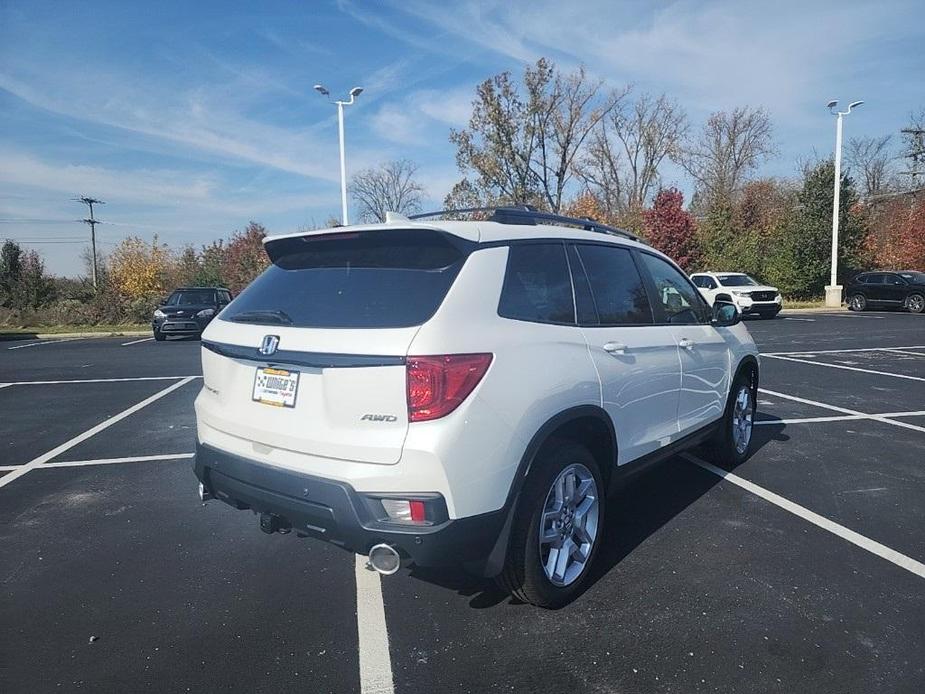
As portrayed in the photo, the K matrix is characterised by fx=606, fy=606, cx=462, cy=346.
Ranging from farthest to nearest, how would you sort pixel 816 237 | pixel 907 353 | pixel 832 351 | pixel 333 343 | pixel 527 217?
pixel 816 237
pixel 832 351
pixel 907 353
pixel 527 217
pixel 333 343

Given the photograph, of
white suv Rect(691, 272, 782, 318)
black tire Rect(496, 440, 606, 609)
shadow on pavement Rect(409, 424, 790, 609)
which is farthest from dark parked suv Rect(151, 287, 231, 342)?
white suv Rect(691, 272, 782, 318)

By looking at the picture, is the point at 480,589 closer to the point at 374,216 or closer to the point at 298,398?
the point at 298,398

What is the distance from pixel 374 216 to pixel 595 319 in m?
49.1

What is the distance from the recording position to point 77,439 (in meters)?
6.30

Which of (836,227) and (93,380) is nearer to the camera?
(93,380)

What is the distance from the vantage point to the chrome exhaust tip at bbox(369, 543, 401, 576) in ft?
8.07

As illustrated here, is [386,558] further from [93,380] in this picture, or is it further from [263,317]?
[93,380]

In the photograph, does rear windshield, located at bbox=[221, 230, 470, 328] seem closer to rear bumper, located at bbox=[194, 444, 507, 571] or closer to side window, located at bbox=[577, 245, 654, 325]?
Result: rear bumper, located at bbox=[194, 444, 507, 571]

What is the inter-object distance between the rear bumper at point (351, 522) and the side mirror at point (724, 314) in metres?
2.91

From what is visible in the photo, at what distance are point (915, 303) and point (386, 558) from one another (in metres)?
28.3

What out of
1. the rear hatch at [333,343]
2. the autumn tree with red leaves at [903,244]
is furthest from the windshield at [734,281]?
the rear hatch at [333,343]

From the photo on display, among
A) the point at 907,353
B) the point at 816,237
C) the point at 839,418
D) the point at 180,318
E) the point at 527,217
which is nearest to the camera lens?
the point at 527,217

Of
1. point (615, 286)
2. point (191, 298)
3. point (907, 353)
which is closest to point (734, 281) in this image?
point (907, 353)

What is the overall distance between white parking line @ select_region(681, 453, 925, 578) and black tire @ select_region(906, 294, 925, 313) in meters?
24.5
